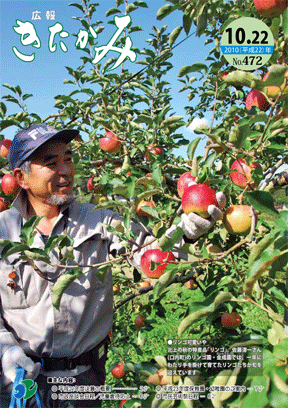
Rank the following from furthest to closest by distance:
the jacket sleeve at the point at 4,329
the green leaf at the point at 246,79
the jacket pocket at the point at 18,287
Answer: the jacket pocket at the point at 18,287, the jacket sleeve at the point at 4,329, the green leaf at the point at 246,79

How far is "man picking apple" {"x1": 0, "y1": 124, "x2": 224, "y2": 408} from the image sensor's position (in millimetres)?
1379

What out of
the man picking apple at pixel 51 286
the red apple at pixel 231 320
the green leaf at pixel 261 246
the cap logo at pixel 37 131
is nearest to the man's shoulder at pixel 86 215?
the man picking apple at pixel 51 286

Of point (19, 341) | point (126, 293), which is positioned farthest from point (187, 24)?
point (126, 293)

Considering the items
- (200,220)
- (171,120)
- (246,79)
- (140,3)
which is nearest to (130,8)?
(140,3)

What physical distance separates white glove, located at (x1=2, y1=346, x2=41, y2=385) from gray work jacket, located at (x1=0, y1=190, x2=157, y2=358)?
0.21 ft

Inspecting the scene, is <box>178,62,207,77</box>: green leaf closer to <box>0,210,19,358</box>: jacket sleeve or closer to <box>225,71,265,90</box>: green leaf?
<box>225,71,265,90</box>: green leaf

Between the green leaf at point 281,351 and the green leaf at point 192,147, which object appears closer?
the green leaf at point 281,351

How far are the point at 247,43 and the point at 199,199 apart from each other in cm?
54

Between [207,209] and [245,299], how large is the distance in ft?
0.79

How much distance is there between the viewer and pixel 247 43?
1050mm

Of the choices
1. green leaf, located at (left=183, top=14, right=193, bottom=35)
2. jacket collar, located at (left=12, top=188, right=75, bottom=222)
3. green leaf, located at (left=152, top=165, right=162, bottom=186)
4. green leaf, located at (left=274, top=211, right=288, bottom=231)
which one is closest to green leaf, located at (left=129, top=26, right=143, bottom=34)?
green leaf, located at (left=183, top=14, right=193, bottom=35)

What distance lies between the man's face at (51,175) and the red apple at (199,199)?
2.35 ft

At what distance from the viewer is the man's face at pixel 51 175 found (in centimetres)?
146

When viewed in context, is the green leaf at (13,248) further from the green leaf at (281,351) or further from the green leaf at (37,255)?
the green leaf at (281,351)
